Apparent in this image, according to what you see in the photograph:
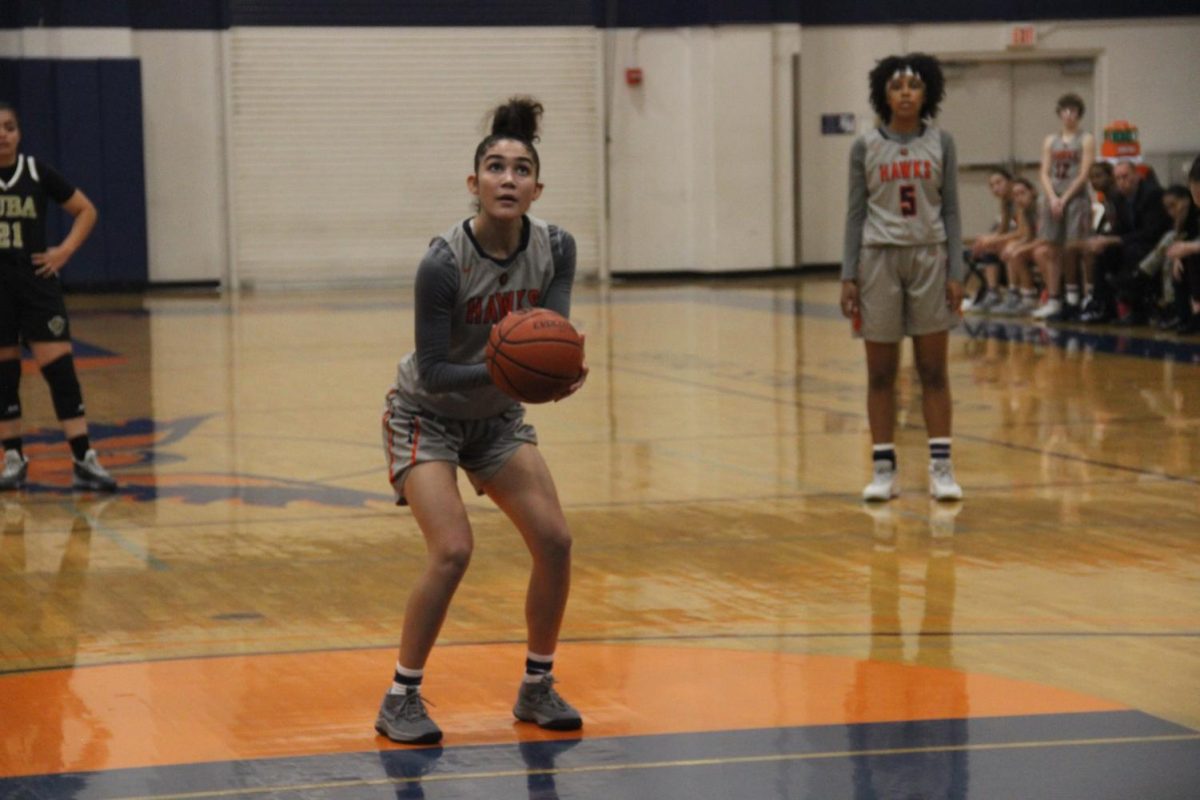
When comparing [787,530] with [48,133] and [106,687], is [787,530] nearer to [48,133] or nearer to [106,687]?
[106,687]

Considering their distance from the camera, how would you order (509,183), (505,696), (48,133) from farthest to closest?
(48,133), (505,696), (509,183)

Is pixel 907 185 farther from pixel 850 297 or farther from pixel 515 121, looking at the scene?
pixel 515 121

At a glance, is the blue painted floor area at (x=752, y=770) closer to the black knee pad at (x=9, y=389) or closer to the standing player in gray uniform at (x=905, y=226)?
the standing player in gray uniform at (x=905, y=226)

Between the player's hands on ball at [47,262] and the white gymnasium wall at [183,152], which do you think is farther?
the white gymnasium wall at [183,152]

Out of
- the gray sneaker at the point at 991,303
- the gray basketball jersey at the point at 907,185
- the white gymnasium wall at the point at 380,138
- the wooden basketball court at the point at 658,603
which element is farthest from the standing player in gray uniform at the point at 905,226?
the white gymnasium wall at the point at 380,138

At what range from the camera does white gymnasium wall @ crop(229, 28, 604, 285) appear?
73.2 feet

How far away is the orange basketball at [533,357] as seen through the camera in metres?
4.69

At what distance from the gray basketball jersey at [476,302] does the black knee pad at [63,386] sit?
4522 millimetres

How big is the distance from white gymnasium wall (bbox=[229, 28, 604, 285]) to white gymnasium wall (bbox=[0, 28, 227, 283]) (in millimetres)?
240

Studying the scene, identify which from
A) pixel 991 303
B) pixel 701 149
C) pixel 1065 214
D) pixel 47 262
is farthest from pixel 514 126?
pixel 701 149

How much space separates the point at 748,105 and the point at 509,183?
18.1 m

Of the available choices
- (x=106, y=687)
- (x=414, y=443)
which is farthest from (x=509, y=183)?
(x=106, y=687)

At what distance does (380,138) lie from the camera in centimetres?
2272

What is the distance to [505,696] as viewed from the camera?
17.8ft
